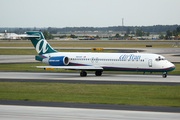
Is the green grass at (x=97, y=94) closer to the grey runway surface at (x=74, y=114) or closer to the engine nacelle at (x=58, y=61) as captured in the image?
the grey runway surface at (x=74, y=114)

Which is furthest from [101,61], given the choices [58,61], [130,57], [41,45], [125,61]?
[41,45]

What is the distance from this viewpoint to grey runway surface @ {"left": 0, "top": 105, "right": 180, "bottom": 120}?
701 inches

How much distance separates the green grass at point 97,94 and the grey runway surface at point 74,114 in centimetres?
316

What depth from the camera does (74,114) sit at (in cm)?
1872

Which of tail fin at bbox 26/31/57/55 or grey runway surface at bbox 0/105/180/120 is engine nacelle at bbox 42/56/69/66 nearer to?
tail fin at bbox 26/31/57/55

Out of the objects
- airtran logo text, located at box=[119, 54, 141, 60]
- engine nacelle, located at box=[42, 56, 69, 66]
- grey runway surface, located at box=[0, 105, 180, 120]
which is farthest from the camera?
engine nacelle, located at box=[42, 56, 69, 66]

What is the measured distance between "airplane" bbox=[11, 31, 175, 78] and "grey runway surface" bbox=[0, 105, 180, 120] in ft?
66.3

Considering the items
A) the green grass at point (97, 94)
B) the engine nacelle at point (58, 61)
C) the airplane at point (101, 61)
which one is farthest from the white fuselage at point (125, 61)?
the green grass at point (97, 94)

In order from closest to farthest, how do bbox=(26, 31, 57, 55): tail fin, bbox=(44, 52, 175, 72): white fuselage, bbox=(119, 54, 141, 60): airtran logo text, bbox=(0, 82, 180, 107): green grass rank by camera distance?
bbox=(0, 82, 180, 107): green grass, bbox=(44, 52, 175, 72): white fuselage, bbox=(119, 54, 141, 60): airtran logo text, bbox=(26, 31, 57, 55): tail fin

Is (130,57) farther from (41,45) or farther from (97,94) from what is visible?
(97,94)

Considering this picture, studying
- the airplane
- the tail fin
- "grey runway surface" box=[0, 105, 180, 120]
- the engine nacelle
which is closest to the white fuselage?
the airplane

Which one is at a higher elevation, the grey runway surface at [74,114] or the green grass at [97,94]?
the grey runway surface at [74,114]

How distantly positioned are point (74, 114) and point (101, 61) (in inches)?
915

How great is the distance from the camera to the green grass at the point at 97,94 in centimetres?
2322
